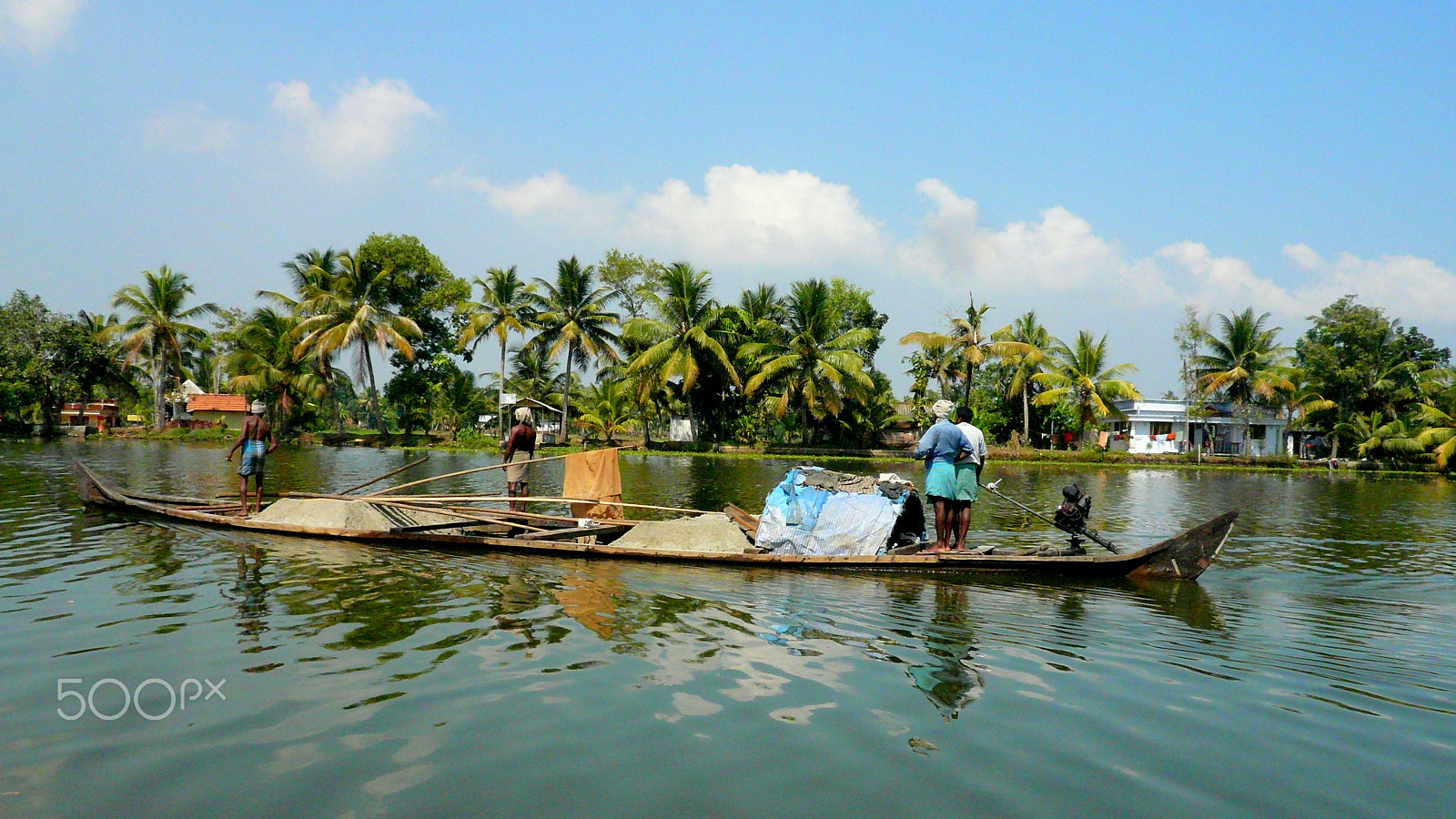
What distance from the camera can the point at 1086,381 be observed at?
3800cm

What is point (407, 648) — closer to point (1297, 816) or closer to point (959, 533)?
point (1297, 816)

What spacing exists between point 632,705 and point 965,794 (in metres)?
1.74

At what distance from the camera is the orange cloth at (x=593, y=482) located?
10141 mm

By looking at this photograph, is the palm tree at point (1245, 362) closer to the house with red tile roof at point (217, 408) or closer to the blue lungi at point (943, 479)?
the blue lungi at point (943, 479)

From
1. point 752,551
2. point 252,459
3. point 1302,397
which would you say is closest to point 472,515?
point 252,459

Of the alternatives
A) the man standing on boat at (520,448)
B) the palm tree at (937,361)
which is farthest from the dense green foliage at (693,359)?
the man standing on boat at (520,448)

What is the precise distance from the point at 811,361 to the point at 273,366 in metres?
25.8

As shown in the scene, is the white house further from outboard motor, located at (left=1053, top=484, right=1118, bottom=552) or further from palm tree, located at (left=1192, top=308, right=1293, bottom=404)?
outboard motor, located at (left=1053, top=484, right=1118, bottom=552)

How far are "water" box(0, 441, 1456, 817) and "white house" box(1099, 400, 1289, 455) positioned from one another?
37209mm

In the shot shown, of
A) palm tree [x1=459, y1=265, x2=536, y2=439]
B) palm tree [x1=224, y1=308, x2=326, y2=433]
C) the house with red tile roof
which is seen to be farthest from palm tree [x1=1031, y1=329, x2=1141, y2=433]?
the house with red tile roof

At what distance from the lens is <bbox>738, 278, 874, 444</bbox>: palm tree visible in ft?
119

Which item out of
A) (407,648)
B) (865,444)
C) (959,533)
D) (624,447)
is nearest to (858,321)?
(865,444)

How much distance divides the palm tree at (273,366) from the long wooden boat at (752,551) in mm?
30938

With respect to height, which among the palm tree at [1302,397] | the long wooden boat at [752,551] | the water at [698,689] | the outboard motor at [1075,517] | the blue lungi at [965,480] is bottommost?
the water at [698,689]
